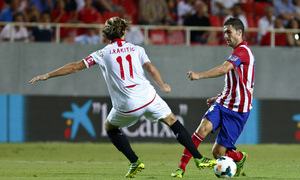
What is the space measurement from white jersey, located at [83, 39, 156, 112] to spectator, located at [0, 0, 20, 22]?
30.8 ft

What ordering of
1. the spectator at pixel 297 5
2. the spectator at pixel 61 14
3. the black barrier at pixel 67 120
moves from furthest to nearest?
the spectator at pixel 297 5, the spectator at pixel 61 14, the black barrier at pixel 67 120

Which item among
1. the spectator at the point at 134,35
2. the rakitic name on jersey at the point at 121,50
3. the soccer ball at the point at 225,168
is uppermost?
the rakitic name on jersey at the point at 121,50

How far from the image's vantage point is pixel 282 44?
17.2m

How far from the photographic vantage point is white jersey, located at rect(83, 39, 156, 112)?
7.70 metres

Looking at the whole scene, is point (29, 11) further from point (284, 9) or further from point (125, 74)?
point (125, 74)

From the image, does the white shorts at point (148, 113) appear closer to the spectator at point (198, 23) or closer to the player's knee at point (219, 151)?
the player's knee at point (219, 151)

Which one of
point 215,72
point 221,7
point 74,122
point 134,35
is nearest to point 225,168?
point 215,72

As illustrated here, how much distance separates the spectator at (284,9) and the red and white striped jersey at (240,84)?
10268 mm

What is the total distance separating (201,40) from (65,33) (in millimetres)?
3668

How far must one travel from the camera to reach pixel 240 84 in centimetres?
791

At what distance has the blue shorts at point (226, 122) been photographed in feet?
26.2

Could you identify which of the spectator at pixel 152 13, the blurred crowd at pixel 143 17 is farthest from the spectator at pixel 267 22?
the spectator at pixel 152 13

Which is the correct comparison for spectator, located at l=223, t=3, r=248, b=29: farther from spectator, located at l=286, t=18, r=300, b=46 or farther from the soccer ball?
the soccer ball

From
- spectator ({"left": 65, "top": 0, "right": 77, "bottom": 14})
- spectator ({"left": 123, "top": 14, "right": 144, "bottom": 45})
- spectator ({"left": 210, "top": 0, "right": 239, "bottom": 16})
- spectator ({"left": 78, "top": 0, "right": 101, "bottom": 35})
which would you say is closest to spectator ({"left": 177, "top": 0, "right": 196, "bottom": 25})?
spectator ({"left": 210, "top": 0, "right": 239, "bottom": 16})
